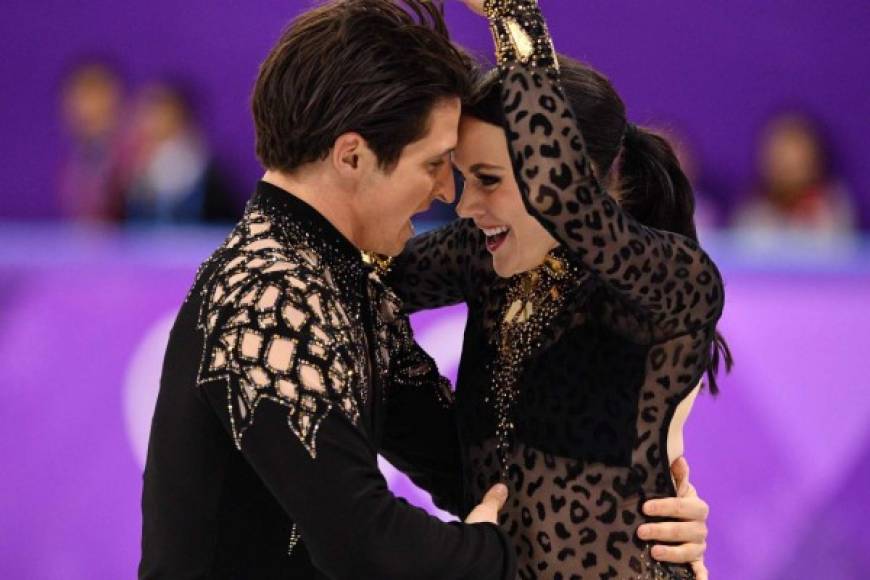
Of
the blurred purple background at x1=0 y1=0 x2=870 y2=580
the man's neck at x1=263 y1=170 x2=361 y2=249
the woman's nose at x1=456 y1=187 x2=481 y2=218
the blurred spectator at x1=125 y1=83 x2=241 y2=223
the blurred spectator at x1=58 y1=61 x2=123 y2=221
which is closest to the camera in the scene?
the man's neck at x1=263 y1=170 x2=361 y2=249

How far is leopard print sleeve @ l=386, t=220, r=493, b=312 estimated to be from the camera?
3.07 meters

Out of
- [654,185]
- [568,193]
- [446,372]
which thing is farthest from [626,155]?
[446,372]

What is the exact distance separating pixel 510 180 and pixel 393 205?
277 mm

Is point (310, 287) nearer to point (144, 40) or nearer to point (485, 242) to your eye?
point (485, 242)

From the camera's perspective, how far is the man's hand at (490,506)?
257 cm

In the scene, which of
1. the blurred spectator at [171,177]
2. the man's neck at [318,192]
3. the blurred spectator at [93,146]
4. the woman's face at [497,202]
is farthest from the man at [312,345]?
the blurred spectator at [93,146]

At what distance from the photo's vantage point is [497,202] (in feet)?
9.10

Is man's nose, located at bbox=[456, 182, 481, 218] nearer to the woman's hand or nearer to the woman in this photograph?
the woman

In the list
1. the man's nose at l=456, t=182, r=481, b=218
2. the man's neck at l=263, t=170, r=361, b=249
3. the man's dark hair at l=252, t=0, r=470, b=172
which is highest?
the man's dark hair at l=252, t=0, r=470, b=172

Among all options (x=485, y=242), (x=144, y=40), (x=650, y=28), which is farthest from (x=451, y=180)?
(x=144, y=40)

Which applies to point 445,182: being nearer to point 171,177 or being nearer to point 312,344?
point 312,344

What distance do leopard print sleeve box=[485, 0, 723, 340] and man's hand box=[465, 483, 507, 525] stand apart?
491 millimetres

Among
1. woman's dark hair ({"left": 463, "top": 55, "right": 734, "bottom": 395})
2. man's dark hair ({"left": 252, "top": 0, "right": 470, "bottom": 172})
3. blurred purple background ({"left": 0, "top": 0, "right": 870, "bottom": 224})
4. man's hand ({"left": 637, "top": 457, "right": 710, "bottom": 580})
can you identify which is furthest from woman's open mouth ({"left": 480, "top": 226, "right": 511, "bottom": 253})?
blurred purple background ({"left": 0, "top": 0, "right": 870, "bottom": 224})

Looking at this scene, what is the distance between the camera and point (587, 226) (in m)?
2.42
